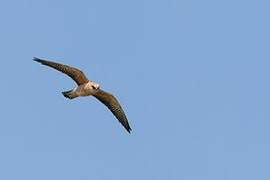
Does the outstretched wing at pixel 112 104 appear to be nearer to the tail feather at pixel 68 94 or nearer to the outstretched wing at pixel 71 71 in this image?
the outstretched wing at pixel 71 71

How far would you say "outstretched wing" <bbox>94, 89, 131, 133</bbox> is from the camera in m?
57.2

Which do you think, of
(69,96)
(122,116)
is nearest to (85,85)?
(69,96)

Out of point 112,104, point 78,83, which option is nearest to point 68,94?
point 78,83

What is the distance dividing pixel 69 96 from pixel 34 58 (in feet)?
11.0

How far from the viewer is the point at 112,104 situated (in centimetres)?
5797

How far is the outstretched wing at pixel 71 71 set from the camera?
2175 inches

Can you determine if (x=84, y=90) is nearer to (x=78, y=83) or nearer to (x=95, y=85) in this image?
(x=95, y=85)

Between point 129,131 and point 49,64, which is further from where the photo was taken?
point 129,131

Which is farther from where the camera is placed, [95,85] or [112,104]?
[112,104]

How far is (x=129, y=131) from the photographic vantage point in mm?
59812

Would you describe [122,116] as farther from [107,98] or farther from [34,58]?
[34,58]

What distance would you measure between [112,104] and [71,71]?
4.29m

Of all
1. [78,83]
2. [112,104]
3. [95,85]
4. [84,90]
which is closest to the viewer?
[95,85]

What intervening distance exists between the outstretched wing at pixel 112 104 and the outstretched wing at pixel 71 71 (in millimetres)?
1580
